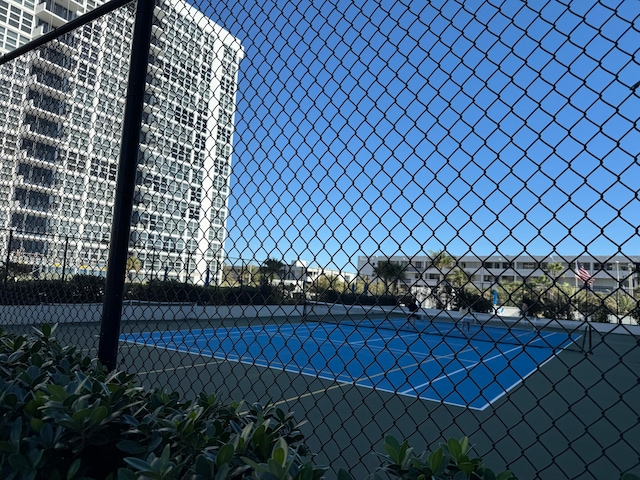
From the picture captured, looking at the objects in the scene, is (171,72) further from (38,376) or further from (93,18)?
(38,376)

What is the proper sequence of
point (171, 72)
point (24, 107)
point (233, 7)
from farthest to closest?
point (24, 107), point (171, 72), point (233, 7)

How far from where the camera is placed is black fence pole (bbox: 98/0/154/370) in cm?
203

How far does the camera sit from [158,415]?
1272 millimetres

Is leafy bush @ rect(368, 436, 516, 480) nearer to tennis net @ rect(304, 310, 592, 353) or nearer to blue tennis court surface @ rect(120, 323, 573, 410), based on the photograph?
tennis net @ rect(304, 310, 592, 353)

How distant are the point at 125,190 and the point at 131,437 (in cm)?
127

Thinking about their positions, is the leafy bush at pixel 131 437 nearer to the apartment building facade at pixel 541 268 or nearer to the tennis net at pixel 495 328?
the tennis net at pixel 495 328

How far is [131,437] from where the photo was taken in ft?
3.93

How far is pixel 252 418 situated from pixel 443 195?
101 centimetres

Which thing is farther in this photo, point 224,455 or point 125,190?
point 125,190

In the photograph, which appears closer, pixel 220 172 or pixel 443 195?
pixel 443 195

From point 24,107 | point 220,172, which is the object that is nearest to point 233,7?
point 220,172

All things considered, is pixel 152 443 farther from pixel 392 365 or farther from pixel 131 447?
pixel 392 365

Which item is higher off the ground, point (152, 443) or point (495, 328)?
point (152, 443)

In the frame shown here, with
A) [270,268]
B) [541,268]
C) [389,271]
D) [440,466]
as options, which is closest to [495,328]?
[270,268]
